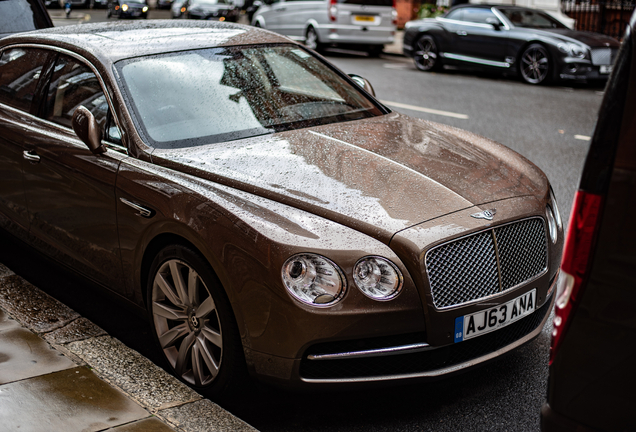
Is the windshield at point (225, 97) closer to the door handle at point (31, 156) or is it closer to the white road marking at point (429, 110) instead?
the door handle at point (31, 156)

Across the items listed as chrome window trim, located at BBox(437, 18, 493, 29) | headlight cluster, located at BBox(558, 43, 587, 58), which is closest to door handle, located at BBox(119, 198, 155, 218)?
headlight cluster, located at BBox(558, 43, 587, 58)

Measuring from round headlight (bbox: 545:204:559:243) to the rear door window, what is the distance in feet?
9.98

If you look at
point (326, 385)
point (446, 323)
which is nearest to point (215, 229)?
point (326, 385)

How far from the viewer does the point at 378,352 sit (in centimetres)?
282

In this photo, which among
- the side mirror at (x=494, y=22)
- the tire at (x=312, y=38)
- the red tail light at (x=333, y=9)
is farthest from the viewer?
the tire at (x=312, y=38)

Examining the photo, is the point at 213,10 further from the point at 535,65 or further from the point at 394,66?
→ the point at 535,65

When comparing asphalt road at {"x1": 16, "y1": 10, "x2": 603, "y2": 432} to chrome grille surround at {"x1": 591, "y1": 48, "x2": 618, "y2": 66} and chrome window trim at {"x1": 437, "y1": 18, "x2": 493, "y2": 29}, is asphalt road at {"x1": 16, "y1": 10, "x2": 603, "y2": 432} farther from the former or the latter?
chrome window trim at {"x1": 437, "y1": 18, "x2": 493, "y2": 29}

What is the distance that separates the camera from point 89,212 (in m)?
3.71

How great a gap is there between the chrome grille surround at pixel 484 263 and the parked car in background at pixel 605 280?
32.4 inches

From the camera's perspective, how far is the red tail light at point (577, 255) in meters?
1.93

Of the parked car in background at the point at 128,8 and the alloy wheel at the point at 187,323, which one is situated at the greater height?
the parked car in background at the point at 128,8

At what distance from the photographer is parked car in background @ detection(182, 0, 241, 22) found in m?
25.5

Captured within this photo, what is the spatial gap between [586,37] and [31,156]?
11.8 metres

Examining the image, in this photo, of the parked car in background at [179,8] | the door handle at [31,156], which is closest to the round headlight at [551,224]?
the door handle at [31,156]
